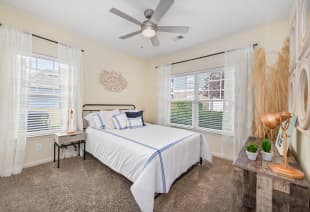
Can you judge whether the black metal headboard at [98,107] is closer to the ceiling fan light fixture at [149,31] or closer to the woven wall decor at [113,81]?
the woven wall decor at [113,81]

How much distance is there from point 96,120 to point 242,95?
9.80 feet

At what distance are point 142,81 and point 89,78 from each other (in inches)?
68.3

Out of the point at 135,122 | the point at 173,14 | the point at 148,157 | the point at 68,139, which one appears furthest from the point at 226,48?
the point at 68,139

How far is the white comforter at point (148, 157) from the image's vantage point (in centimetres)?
147

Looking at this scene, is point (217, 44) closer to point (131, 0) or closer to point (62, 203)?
point (131, 0)

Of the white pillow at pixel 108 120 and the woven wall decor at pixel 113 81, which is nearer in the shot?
the white pillow at pixel 108 120

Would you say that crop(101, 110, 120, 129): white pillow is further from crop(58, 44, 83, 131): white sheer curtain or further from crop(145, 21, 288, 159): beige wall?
crop(145, 21, 288, 159): beige wall

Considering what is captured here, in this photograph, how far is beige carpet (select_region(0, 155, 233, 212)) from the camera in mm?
1569

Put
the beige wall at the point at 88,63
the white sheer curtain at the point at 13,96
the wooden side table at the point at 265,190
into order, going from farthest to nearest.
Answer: the beige wall at the point at 88,63
the white sheer curtain at the point at 13,96
the wooden side table at the point at 265,190


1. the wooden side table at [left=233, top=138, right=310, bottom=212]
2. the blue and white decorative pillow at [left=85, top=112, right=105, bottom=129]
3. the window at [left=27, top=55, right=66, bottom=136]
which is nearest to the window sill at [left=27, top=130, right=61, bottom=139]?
the window at [left=27, top=55, right=66, bottom=136]

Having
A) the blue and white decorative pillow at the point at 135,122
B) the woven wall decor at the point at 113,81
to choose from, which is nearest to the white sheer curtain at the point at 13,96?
the woven wall decor at the point at 113,81

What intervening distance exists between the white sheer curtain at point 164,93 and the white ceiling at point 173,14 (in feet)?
3.52

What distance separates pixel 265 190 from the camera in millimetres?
924

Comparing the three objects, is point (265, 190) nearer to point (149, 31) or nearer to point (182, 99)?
point (149, 31)
